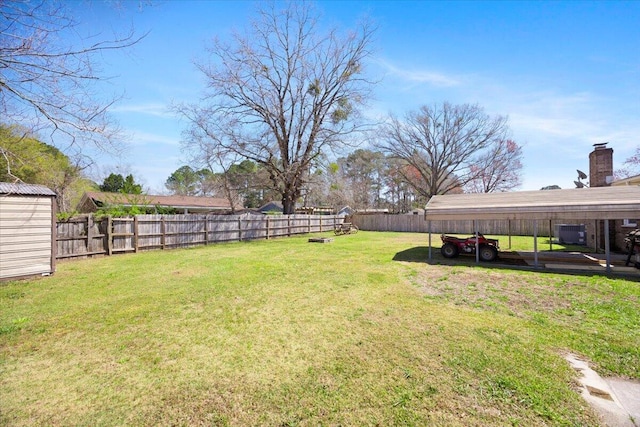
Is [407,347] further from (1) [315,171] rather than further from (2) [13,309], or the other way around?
(1) [315,171]

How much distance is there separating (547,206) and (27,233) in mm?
14578

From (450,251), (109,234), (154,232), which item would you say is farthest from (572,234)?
(109,234)

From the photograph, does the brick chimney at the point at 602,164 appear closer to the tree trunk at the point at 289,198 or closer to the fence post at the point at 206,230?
the tree trunk at the point at 289,198

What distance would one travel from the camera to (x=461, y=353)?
3.30 metres

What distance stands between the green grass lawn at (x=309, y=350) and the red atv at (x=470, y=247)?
9.83ft

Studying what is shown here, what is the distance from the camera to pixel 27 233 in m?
7.04

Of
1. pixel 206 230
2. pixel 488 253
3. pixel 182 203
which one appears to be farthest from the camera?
pixel 182 203

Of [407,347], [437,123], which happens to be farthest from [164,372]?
[437,123]

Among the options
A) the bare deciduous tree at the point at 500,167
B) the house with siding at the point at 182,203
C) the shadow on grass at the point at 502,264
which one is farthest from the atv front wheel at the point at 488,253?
the house with siding at the point at 182,203

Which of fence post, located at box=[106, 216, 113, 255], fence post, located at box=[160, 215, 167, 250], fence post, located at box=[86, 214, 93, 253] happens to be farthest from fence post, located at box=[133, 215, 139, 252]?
fence post, located at box=[86, 214, 93, 253]

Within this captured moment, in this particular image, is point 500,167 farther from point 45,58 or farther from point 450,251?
point 45,58

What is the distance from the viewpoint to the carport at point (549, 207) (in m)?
7.73

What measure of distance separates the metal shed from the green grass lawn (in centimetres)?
74

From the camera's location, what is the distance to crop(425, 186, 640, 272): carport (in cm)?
773
